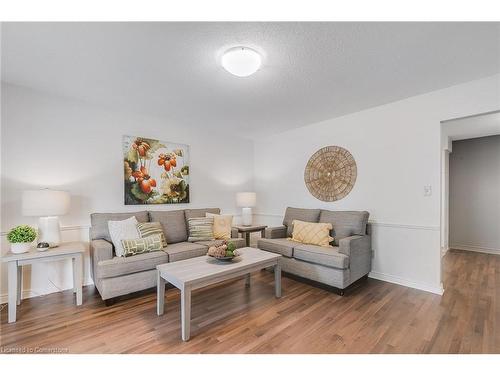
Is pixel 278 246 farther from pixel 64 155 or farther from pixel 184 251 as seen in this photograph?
pixel 64 155

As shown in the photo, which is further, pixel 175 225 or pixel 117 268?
pixel 175 225

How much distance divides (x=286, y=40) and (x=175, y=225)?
2650 mm

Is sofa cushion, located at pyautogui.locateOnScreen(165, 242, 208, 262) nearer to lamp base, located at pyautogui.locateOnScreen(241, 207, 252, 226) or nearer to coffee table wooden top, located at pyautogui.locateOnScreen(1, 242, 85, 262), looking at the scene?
coffee table wooden top, located at pyautogui.locateOnScreen(1, 242, 85, 262)

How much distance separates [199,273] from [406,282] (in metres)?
2.56

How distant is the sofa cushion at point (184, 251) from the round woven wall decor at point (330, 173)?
6.69 ft

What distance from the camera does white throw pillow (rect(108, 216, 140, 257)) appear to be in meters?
2.59

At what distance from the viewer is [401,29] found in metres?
1.63

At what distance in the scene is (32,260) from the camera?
2186 mm

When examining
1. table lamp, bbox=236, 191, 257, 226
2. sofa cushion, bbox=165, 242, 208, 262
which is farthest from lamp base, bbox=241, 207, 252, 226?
sofa cushion, bbox=165, 242, 208, 262

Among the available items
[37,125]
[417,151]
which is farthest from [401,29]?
[37,125]

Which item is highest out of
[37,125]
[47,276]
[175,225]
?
[37,125]
